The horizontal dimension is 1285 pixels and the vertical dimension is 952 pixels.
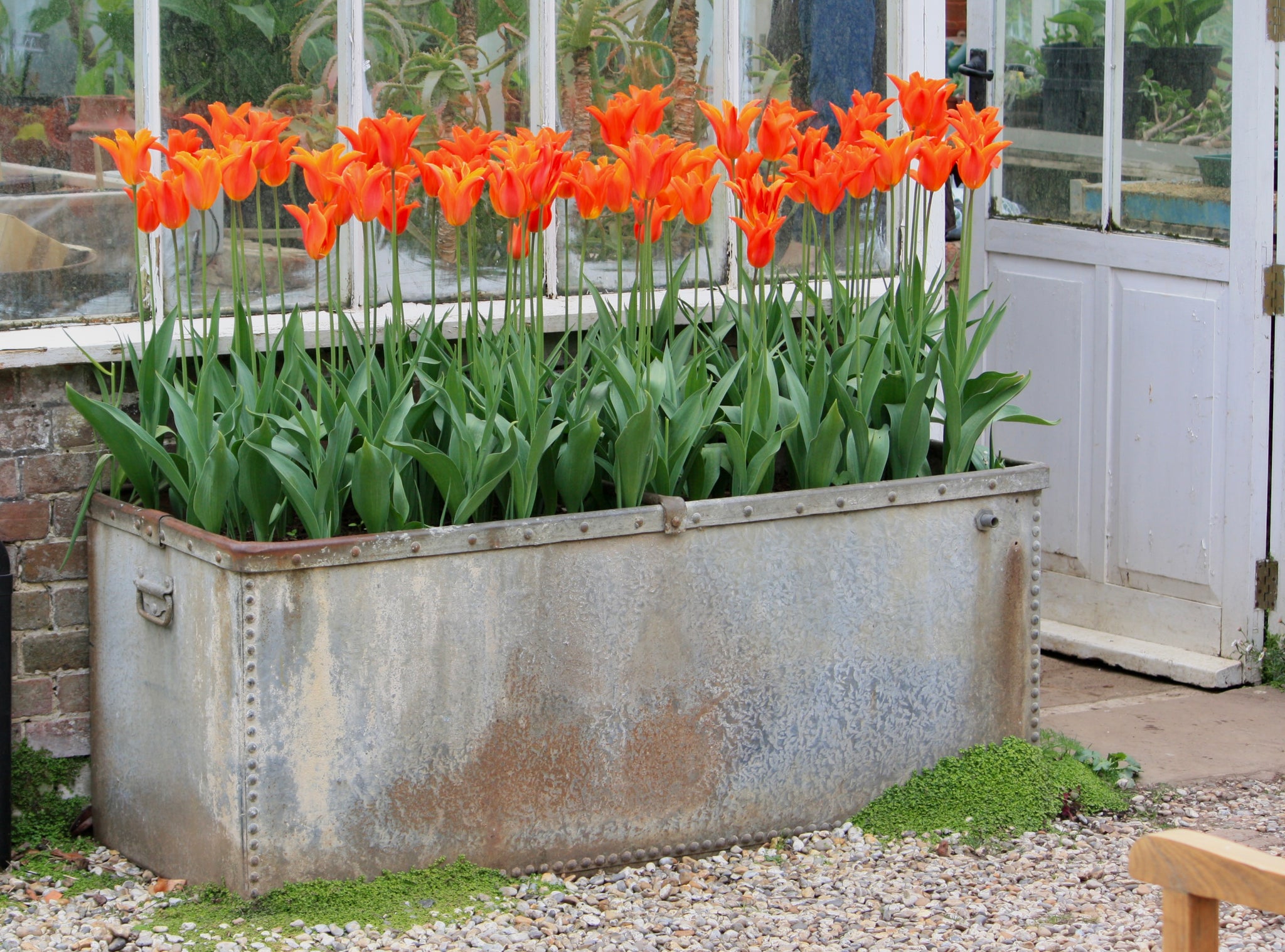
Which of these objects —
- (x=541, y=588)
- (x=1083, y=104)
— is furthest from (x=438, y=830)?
(x=1083, y=104)

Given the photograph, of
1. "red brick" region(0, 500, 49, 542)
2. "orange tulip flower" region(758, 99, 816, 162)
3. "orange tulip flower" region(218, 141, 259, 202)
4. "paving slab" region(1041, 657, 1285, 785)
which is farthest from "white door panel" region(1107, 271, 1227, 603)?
"red brick" region(0, 500, 49, 542)

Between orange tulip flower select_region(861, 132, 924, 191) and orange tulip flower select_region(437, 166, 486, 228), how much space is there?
82 centimetres

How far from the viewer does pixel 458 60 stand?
12.5ft

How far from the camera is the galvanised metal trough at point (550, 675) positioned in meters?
3.10

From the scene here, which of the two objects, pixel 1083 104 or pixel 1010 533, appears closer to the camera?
pixel 1010 533

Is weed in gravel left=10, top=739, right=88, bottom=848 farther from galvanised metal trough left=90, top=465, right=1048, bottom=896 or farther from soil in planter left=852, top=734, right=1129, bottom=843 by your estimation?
soil in planter left=852, top=734, right=1129, bottom=843

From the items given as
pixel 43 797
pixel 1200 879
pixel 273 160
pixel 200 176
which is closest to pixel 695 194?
pixel 273 160

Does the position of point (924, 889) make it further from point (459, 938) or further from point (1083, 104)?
point (1083, 104)

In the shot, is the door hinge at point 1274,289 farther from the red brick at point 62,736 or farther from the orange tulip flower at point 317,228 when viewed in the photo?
the red brick at point 62,736

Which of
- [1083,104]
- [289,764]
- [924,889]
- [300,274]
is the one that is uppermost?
[1083,104]

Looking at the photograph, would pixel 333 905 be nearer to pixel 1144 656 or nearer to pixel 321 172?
pixel 321 172

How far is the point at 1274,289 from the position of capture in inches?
178

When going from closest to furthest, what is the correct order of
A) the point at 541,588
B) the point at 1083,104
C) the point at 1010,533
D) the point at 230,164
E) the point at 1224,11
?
the point at 230,164 < the point at 541,588 < the point at 1010,533 < the point at 1224,11 < the point at 1083,104

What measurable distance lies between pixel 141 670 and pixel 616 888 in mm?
943
